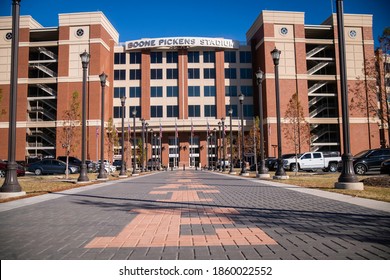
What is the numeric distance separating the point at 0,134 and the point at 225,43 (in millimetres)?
44639

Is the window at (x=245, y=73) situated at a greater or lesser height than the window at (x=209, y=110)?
greater

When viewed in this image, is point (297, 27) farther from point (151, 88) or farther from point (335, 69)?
point (151, 88)

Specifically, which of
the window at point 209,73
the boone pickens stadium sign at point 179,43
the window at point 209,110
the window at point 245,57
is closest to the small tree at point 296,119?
the window at point 209,110

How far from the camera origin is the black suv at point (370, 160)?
1898cm

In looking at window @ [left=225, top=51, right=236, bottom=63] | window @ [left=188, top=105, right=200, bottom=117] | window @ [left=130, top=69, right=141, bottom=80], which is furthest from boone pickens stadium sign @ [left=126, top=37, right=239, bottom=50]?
window @ [left=188, top=105, right=200, bottom=117]

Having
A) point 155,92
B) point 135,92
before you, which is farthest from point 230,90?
point 135,92

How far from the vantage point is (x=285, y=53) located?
Result: 174ft

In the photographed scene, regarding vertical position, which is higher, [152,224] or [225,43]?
A: [225,43]

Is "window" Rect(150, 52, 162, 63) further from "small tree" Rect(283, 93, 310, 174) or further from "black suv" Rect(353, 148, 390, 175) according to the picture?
"black suv" Rect(353, 148, 390, 175)

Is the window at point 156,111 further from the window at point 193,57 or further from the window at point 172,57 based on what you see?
the window at point 193,57

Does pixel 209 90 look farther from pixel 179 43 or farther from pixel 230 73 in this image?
pixel 179 43

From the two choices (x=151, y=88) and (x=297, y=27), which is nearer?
(x=297, y=27)

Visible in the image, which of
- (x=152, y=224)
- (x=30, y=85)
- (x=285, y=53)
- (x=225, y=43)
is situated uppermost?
(x=225, y=43)
